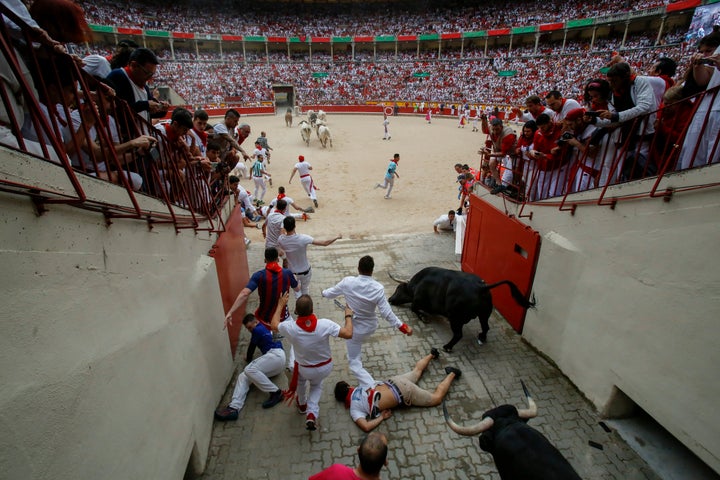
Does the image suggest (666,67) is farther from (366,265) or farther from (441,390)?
(441,390)

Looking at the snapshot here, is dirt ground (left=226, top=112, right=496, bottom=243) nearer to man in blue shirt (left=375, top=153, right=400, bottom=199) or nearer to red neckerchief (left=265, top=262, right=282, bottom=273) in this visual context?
man in blue shirt (left=375, top=153, right=400, bottom=199)

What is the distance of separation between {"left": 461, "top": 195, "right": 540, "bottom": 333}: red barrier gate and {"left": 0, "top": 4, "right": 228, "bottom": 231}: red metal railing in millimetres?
5018

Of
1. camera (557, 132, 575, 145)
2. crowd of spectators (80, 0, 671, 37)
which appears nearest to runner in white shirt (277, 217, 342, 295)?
camera (557, 132, 575, 145)

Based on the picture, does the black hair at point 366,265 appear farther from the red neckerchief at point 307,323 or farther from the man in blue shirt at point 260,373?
the man in blue shirt at point 260,373

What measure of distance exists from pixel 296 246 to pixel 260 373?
2.30m

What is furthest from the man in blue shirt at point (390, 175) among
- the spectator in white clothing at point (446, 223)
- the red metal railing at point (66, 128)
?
the red metal railing at point (66, 128)

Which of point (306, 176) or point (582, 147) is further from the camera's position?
point (306, 176)

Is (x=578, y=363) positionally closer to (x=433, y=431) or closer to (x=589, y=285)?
(x=589, y=285)

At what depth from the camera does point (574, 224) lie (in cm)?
492

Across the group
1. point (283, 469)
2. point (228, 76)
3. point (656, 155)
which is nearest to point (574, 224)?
point (656, 155)

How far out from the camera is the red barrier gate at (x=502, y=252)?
5.89m

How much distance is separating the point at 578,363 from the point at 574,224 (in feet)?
6.17

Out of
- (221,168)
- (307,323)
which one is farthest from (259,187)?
(307,323)

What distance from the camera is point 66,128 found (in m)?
2.94
